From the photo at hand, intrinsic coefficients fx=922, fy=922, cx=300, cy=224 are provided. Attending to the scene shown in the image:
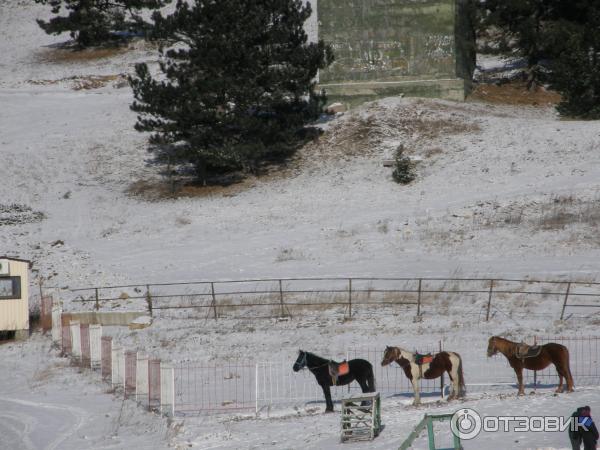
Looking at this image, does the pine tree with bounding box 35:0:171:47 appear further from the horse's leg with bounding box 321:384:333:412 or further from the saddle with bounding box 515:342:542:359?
the saddle with bounding box 515:342:542:359

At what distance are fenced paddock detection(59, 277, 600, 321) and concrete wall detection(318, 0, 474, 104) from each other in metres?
25.3

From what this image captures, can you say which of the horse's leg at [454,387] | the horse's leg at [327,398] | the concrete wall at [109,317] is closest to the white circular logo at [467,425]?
the horse's leg at [454,387]

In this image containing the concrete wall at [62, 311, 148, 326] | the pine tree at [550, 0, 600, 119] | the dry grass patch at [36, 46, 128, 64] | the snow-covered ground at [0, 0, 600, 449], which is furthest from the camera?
the dry grass patch at [36, 46, 128, 64]

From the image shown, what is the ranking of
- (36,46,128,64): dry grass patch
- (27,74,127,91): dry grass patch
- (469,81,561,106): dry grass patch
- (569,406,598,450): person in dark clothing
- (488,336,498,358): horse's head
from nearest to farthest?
(569,406,598,450): person in dark clothing
(488,336,498,358): horse's head
(469,81,561,106): dry grass patch
(27,74,127,91): dry grass patch
(36,46,128,64): dry grass patch

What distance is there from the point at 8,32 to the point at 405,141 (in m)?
54.7

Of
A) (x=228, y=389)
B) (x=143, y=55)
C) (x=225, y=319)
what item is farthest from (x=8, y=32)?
(x=228, y=389)

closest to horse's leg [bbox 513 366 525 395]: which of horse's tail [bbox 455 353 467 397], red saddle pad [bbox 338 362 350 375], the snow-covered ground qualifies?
the snow-covered ground

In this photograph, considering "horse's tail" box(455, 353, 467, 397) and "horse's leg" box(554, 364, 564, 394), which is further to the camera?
"horse's tail" box(455, 353, 467, 397)

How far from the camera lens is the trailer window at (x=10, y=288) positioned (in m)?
31.4

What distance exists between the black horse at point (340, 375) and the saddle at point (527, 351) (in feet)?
10.8

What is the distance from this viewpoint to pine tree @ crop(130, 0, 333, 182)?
48.8m

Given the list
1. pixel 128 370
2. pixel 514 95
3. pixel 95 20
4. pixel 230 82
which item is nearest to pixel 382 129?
pixel 230 82

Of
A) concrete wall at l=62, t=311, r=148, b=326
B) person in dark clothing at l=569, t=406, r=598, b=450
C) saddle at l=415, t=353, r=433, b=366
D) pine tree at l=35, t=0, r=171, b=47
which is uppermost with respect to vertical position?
pine tree at l=35, t=0, r=171, b=47

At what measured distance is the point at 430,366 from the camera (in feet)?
66.3
